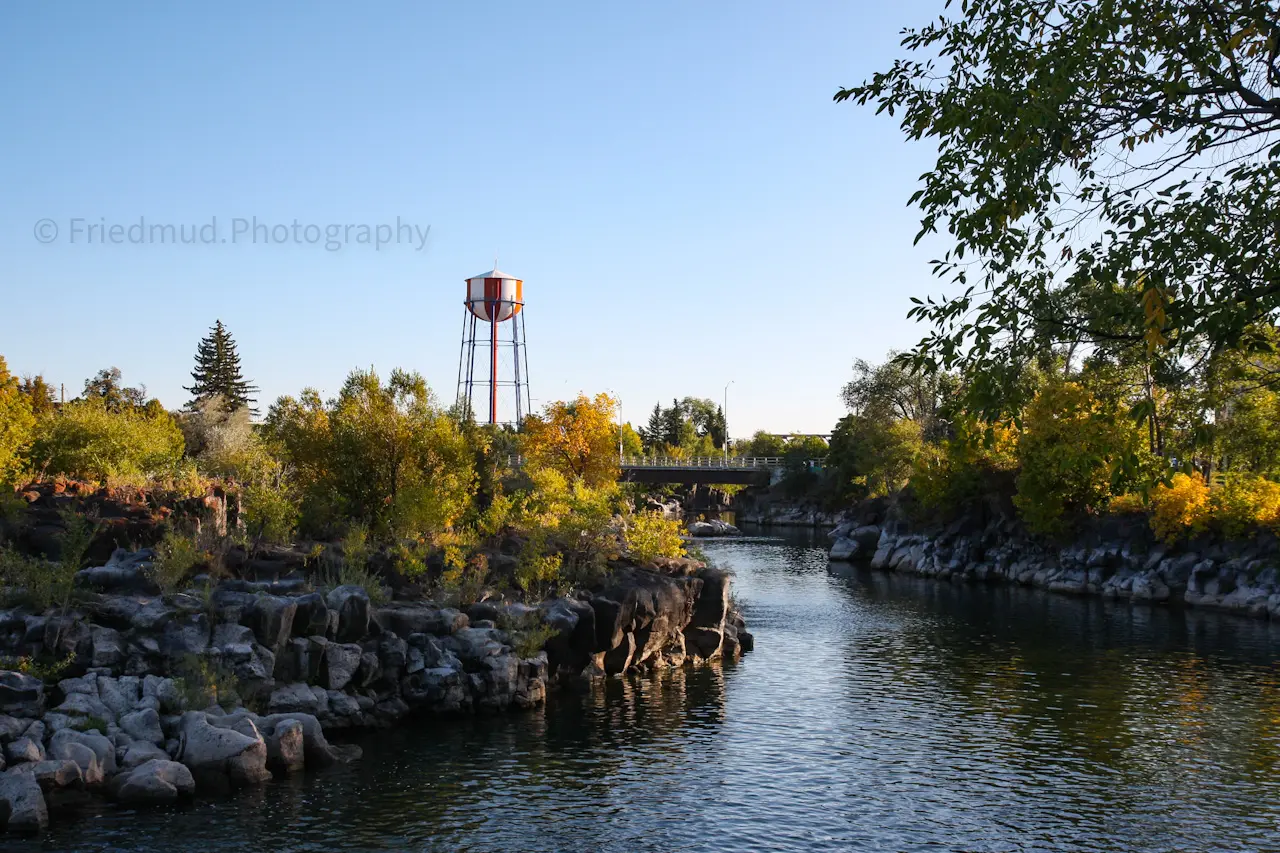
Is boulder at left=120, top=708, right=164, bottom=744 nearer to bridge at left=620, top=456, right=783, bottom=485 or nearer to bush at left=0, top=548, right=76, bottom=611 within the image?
bush at left=0, top=548, right=76, bottom=611

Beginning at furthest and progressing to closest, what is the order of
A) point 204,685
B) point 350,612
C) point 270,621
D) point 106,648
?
point 350,612 → point 270,621 → point 106,648 → point 204,685

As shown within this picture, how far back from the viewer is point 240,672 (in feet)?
84.2

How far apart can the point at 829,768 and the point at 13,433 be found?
29386 millimetres

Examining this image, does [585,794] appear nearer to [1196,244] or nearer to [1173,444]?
[1173,444]

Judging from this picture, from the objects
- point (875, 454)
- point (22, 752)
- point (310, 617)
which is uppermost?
point (875, 454)

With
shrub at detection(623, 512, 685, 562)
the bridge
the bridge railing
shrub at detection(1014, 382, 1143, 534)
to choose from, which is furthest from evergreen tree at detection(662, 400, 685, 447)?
shrub at detection(623, 512, 685, 562)

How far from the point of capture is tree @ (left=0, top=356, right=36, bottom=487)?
1354 inches

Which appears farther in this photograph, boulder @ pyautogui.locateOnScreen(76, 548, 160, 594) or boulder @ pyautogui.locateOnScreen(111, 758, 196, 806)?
boulder @ pyautogui.locateOnScreen(76, 548, 160, 594)

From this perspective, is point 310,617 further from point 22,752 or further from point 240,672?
point 22,752

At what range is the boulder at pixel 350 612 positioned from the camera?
28641mm

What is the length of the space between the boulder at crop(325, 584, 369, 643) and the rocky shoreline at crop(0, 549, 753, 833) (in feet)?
0.12

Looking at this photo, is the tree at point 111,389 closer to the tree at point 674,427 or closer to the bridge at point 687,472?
the bridge at point 687,472

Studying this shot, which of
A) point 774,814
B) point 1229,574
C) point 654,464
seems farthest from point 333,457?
point 654,464

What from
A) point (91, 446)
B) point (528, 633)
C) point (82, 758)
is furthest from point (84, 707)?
point (91, 446)
